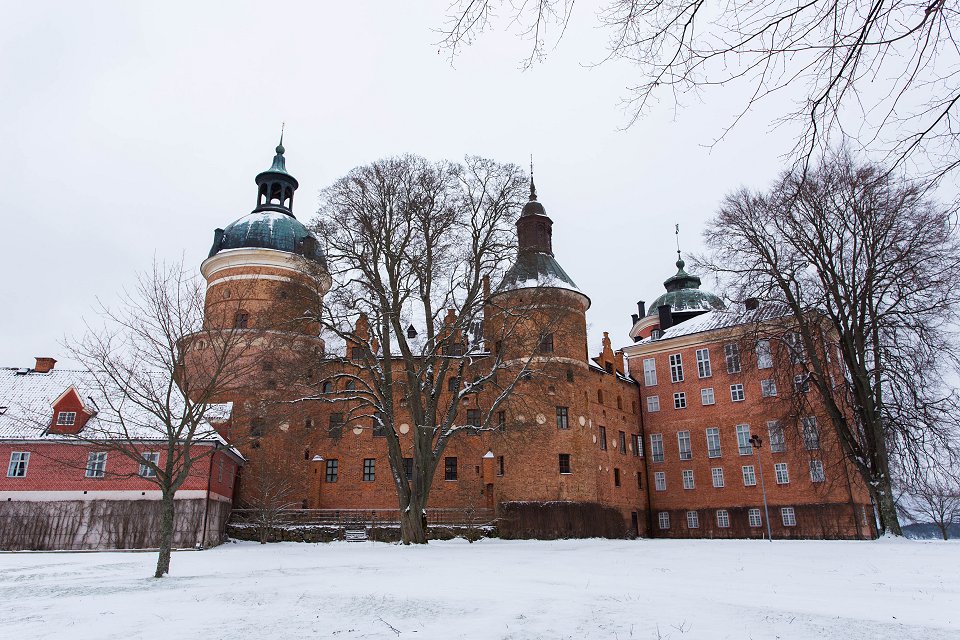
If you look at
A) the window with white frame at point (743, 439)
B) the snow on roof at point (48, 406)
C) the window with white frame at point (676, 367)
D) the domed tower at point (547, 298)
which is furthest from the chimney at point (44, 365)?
the window with white frame at point (743, 439)

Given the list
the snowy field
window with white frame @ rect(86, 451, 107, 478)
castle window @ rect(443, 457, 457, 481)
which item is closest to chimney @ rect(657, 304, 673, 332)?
castle window @ rect(443, 457, 457, 481)

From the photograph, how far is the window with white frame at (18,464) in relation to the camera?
1074 inches

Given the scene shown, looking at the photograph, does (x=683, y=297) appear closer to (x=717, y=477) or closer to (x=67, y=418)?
(x=717, y=477)

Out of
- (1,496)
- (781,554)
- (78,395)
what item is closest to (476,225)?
(781,554)

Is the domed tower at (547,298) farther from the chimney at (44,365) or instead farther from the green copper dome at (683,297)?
the chimney at (44,365)

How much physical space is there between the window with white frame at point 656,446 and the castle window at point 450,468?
1447 centimetres

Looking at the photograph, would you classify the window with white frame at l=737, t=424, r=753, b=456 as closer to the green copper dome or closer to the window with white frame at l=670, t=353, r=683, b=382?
the window with white frame at l=670, t=353, r=683, b=382

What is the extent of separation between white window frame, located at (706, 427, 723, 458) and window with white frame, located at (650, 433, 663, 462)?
131 inches

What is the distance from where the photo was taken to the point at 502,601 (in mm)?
8742

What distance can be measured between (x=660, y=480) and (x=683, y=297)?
725 inches

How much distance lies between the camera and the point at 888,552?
1722cm

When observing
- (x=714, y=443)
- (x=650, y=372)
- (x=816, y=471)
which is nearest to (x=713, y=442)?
(x=714, y=443)

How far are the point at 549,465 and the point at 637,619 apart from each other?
28.4 m

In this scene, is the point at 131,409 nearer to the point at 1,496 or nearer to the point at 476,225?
the point at 1,496
